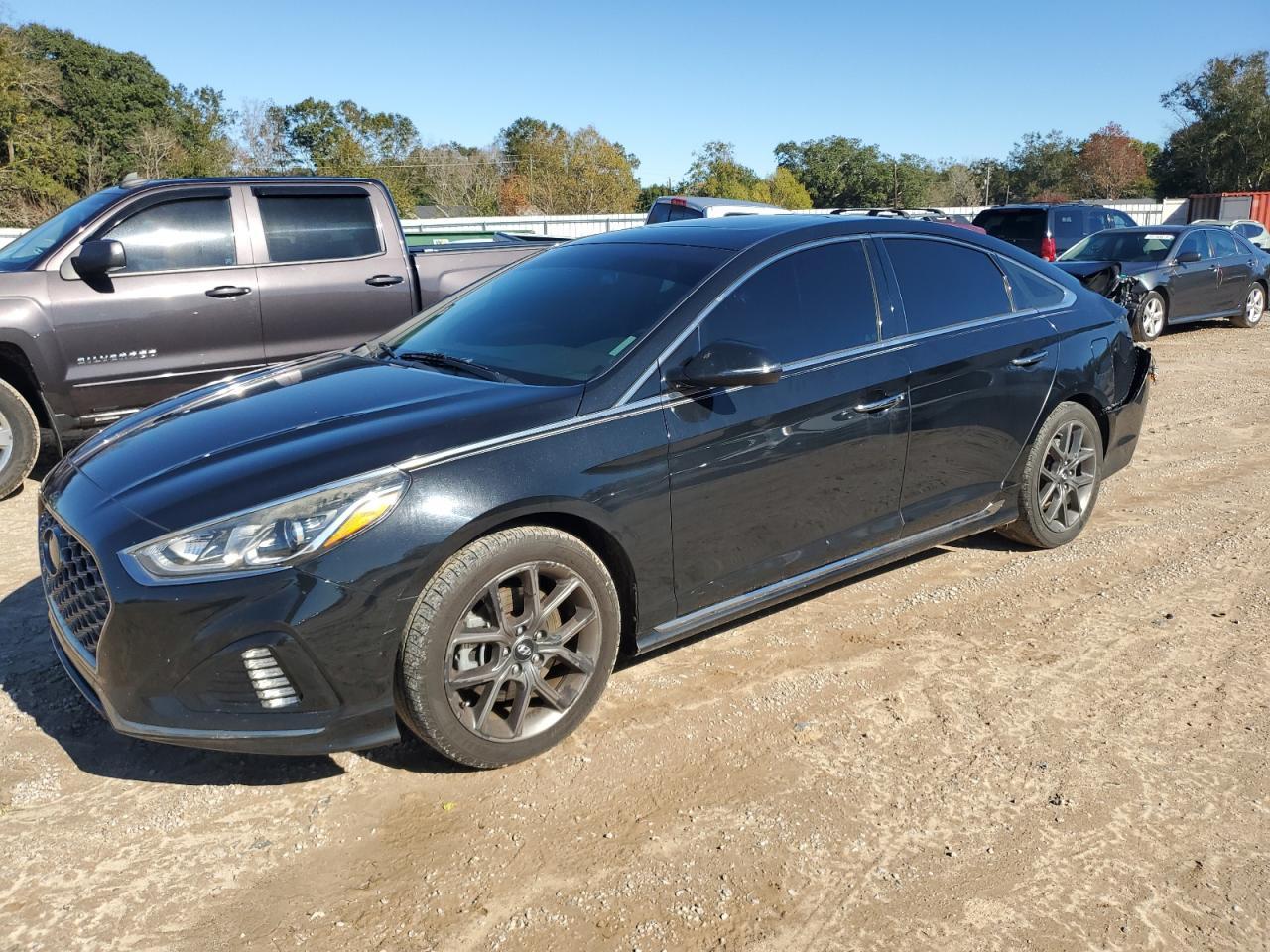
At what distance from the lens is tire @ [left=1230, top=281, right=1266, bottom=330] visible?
46.9ft

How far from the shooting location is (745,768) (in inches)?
128

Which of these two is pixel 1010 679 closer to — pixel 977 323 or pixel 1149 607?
pixel 1149 607

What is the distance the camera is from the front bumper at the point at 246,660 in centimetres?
276

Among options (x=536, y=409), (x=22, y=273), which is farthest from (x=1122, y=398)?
(x=22, y=273)

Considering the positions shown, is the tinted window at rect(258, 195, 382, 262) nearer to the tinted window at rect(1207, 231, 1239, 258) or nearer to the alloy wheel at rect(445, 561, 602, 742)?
the alloy wheel at rect(445, 561, 602, 742)

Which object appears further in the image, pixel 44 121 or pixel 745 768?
pixel 44 121

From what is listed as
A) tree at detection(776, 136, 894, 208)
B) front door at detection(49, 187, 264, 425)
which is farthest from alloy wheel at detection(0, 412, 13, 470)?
tree at detection(776, 136, 894, 208)

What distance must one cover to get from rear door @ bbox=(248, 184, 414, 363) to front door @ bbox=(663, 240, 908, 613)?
4220mm

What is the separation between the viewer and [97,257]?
241 inches

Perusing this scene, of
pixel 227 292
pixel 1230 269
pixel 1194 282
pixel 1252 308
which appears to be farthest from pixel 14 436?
pixel 1252 308

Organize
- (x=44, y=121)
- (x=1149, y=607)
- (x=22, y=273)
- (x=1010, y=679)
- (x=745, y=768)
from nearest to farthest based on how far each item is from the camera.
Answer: (x=745, y=768), (x=1010, y=679), (x=1149, y=607), (x=22, y=273), (x=44, y=121)

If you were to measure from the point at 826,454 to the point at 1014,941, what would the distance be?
1.90 m

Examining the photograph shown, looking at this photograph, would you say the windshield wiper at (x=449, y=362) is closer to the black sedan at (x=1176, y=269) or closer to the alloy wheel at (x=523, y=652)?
the alloy wheel at (x=523, y=652)

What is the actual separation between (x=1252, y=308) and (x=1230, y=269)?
100cm
